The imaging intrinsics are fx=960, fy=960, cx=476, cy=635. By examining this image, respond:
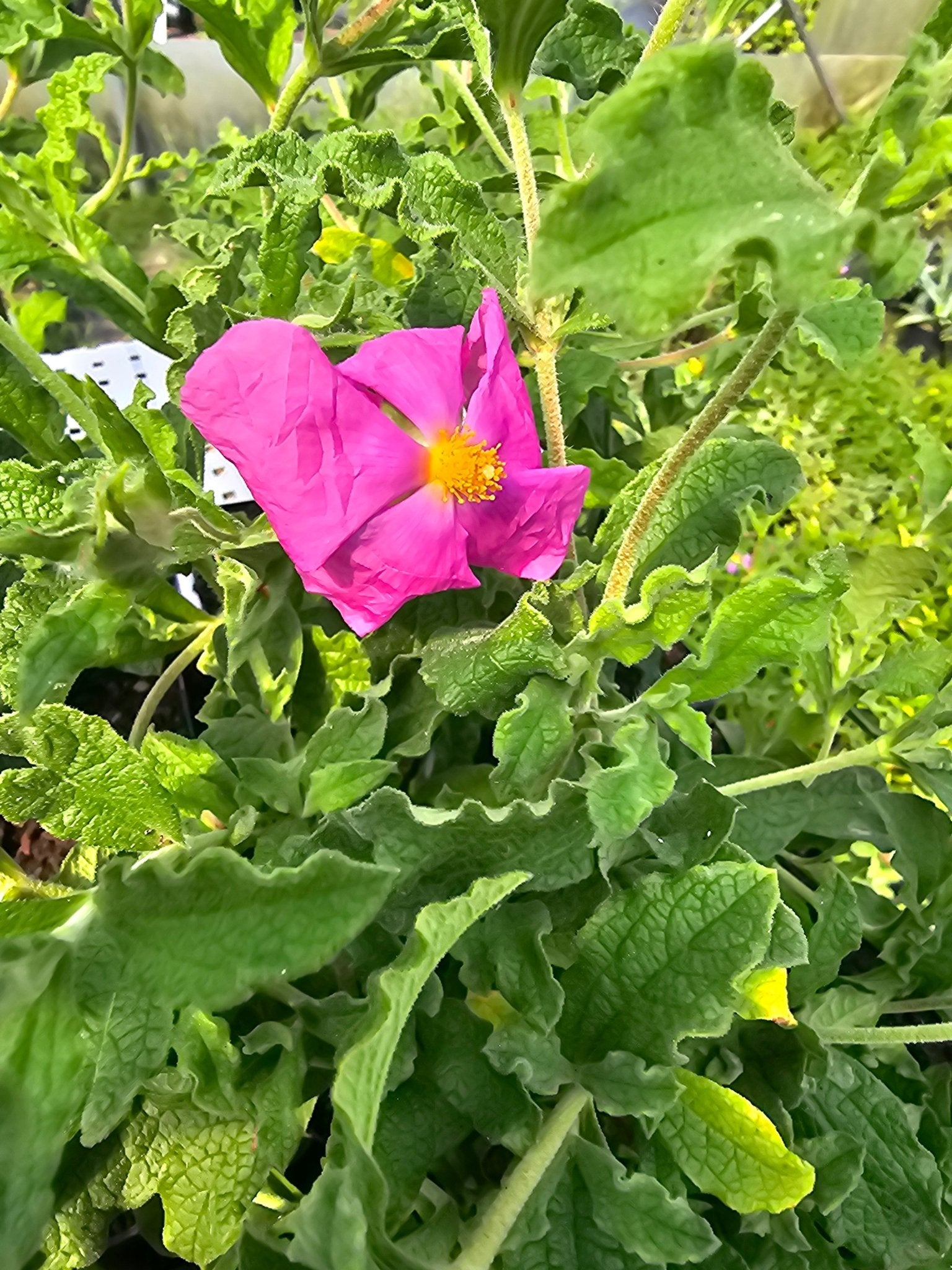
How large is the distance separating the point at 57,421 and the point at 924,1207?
537 millimetres

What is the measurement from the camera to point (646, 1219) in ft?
1.08

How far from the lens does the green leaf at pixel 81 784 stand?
35cm

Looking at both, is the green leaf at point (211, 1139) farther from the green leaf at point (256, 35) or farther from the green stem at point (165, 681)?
the green leaf at point (256, 35)

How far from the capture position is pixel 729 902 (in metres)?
0.35

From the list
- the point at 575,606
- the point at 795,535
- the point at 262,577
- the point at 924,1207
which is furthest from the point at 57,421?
the point at 795,535

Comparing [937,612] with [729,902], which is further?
[937,612]

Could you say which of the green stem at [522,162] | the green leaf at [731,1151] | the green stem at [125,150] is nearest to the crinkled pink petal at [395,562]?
the green stem at [522,162]

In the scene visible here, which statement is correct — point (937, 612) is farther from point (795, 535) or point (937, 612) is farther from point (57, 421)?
point (57, 421)

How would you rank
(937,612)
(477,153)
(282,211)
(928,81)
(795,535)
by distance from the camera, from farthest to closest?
(795,535), (937,612), (477,153), (282,211), (928,81)

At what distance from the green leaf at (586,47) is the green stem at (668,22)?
0.07 meters

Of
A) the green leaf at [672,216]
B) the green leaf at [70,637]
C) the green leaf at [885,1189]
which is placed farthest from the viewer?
the green leaf at [885,1189]

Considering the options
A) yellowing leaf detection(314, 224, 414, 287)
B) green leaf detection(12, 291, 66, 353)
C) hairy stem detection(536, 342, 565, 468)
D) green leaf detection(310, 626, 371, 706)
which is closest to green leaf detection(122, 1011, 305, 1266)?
green leaf detection(310, 626, 371, 706)

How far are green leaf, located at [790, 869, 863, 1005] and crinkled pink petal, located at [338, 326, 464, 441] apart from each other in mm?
271

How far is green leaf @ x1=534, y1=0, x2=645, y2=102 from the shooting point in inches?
15.6
